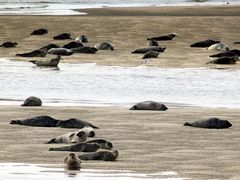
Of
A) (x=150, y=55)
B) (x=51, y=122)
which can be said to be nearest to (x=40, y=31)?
(x=150, y=55)

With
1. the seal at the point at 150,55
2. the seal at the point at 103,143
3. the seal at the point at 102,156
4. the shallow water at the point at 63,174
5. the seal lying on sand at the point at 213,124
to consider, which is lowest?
the seal at the point at 150,55

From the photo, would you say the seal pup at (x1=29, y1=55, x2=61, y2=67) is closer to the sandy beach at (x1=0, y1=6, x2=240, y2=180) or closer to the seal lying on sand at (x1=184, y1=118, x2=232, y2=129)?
the sandy beach at (x1=0, y1=6, x2=240, y2=180)

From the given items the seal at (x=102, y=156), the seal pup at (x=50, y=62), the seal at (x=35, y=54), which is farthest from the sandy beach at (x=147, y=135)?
the seal pup at (x=50, y=62)

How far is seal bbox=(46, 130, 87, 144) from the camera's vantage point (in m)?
11.0

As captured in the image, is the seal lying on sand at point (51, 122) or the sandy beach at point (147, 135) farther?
the seal lying on sand at point (51, 122)

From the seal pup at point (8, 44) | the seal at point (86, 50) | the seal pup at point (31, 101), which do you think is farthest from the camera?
the seal pup at point (8, 44)

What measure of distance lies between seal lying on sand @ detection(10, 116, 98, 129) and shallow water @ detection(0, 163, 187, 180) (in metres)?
2.94

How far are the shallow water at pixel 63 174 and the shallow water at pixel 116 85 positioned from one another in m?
6.22

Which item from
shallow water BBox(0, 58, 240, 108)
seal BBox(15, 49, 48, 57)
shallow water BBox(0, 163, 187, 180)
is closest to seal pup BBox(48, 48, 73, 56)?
seal BBox(15, 49, 48, 57)

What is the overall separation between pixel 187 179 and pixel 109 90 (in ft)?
29.2

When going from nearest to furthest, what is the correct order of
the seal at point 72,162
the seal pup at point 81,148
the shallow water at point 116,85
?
the seal at point 72,162 → the seal pup at point 81,148 → the shallow water at point 116,85

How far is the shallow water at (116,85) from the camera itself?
16.3 meters

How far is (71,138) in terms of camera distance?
36.4 ft

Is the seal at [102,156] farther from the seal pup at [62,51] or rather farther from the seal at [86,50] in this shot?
the seal at [86,50]
